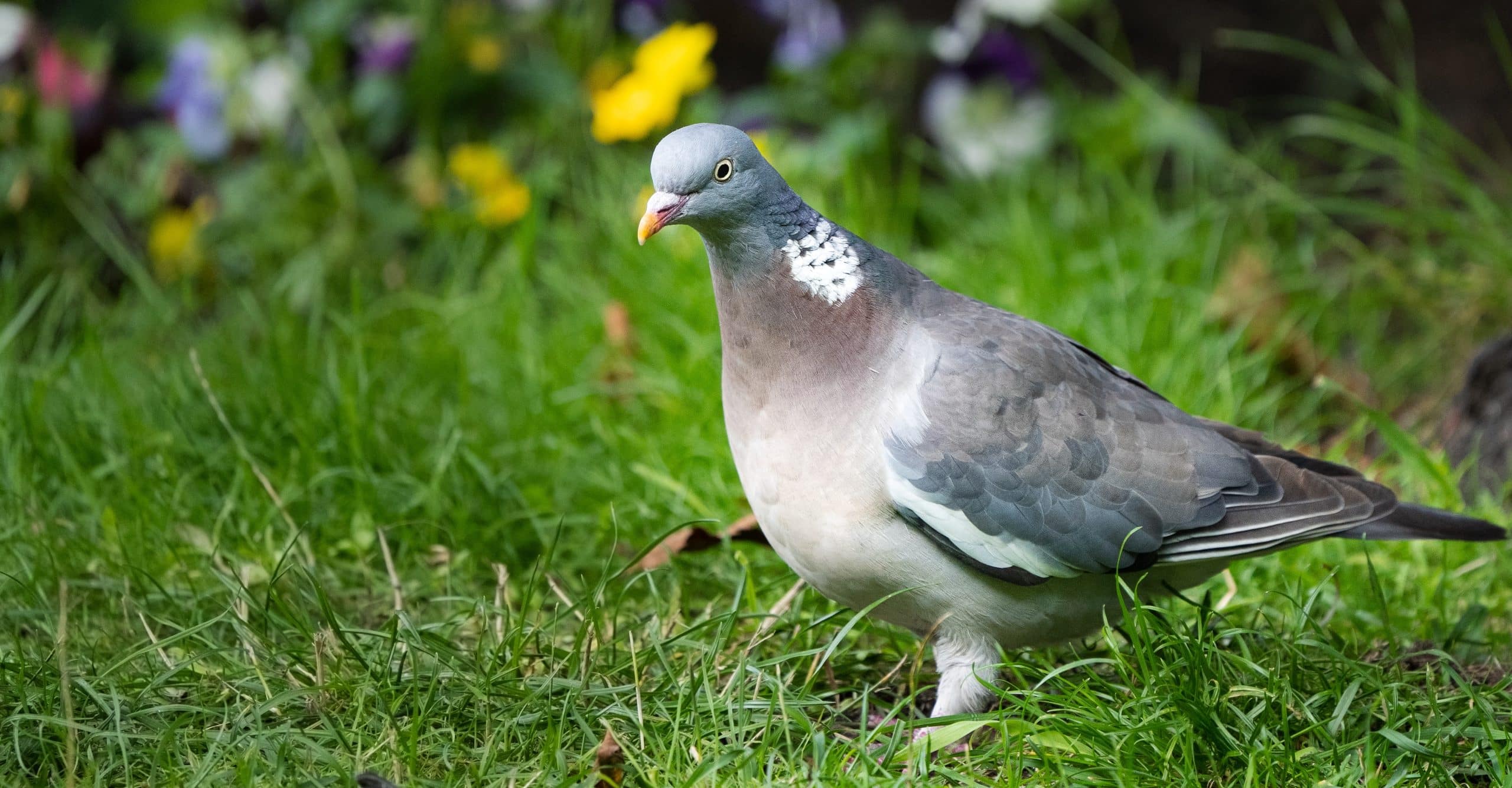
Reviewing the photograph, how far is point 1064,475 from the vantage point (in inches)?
95.0

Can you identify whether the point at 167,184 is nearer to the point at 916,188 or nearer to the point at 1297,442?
the point at 916,188

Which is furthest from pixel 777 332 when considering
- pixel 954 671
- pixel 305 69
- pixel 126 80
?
pixel 126 80

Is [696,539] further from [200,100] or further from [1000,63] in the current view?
[200,100]

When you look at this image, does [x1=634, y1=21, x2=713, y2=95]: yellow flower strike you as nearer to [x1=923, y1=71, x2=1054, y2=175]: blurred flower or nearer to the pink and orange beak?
[x1=923, y1=71, x2=1054, y2=175]: blurred flower

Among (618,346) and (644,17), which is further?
(644,17)

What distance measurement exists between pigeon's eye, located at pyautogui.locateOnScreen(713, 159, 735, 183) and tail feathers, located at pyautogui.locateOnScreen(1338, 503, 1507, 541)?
1347mm

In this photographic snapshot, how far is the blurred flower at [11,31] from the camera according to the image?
441cm

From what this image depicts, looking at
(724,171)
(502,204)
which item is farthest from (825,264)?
(502,204)

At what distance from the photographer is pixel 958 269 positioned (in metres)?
4.27

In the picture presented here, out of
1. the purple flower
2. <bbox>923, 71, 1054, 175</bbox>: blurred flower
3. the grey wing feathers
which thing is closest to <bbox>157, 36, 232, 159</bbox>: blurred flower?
<bbox>923, 71, 1054, 175</bbox>: blurred flower

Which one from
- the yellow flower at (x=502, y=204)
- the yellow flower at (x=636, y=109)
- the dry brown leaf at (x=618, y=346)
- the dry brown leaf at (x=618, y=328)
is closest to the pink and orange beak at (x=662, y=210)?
the dry brown leaf at (x=618, y=346)

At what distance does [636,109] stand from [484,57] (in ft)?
2.39

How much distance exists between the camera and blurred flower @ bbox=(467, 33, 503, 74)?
15.8 ft

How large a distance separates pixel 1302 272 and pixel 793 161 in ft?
5.65
